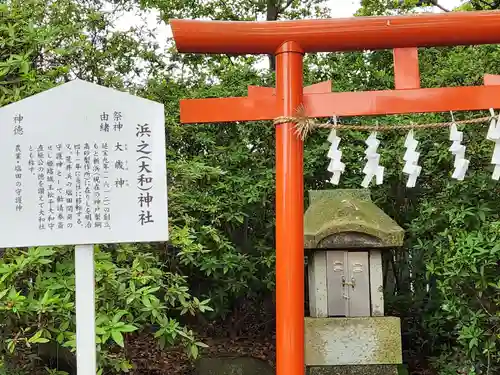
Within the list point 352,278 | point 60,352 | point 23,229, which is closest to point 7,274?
point 23,229

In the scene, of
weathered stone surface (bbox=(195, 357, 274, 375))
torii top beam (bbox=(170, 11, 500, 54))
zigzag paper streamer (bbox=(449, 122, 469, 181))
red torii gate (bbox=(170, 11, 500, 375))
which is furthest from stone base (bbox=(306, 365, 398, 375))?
torii top beam (bbox=(170, 11, 500, 54))

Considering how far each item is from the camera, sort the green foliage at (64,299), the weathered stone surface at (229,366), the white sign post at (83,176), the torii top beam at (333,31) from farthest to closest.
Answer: the weathered stone surface at (229,366)
the torii top beam at (333,31)
the green foliage at (64,299)
the white sign post at (83,176)

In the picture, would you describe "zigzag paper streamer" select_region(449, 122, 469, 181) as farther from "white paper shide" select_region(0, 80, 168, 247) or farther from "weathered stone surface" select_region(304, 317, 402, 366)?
"white paper shide" select_region(0, 80, 168, 247)

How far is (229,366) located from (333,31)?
143 inches

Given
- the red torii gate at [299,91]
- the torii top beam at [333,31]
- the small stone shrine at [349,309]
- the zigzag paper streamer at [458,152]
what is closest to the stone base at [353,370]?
the small stone shrine at [349,309]

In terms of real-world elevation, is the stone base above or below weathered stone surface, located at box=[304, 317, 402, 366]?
below

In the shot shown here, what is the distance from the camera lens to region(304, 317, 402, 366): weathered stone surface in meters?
3.84

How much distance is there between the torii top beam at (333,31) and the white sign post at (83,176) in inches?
28.2

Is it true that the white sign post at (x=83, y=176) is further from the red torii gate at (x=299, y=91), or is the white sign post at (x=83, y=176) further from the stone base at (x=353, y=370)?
the stone base at (x=353, y=370)

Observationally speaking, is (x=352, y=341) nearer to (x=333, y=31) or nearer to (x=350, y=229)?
(x=350, y=229)

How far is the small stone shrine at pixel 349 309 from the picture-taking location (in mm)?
3828

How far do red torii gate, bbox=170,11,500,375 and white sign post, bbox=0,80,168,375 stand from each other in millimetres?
750

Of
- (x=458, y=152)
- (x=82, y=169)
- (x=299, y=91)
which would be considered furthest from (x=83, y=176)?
(x=458, y=152)

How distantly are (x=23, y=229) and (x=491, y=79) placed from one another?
269 cm
